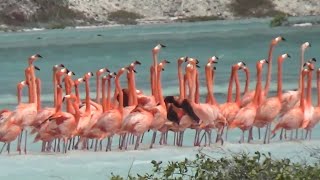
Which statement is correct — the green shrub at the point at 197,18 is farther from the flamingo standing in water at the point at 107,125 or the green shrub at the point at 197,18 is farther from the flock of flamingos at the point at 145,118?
the flamingo standing in water at the point at 107,125

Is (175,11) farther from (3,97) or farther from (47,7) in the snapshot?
(3,97)

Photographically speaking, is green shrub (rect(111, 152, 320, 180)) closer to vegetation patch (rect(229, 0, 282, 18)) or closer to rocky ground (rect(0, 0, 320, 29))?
rocky ground (rect(0, 0, 320, 29))

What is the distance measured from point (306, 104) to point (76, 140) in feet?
9.79

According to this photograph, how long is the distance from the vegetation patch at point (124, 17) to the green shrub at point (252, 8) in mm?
10031

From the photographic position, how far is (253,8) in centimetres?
9919

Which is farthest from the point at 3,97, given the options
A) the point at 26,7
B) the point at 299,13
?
the point at 299,13

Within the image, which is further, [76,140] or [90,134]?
[76,140]

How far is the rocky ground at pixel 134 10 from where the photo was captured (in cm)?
8912

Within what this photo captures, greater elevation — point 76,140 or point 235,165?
point 235,165

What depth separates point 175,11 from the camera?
95938 mm

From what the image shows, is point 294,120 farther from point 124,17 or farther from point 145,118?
point 124,17

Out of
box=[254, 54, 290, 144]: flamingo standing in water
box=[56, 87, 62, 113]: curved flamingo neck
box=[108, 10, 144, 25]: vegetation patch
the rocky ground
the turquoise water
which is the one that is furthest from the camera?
box=[108, 10, 144, 25]: vegetation patch

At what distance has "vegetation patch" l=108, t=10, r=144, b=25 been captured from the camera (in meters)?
90.1

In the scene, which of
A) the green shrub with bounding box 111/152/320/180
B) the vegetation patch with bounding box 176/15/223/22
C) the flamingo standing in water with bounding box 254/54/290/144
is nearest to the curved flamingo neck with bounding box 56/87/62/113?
the flamingo standing in water with bounding box 254/54/290/144
